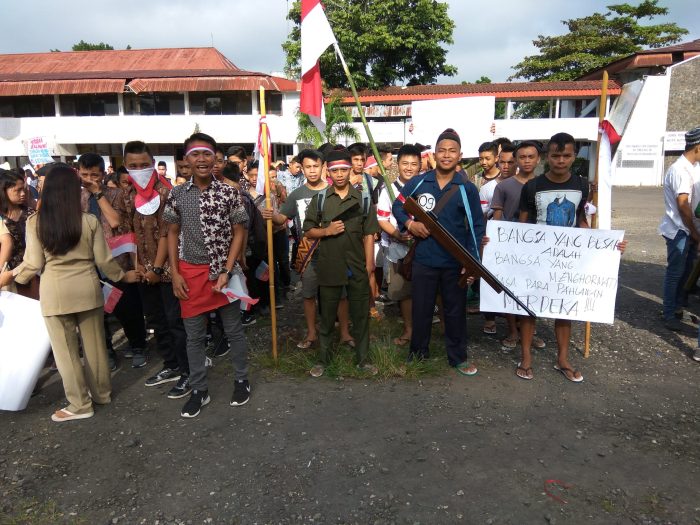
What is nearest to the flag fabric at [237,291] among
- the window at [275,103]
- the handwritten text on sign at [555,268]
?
the handwritten text on sign at [555,268]

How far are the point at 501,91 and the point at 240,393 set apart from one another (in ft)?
80.5

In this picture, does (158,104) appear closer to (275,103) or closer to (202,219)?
(275,103)

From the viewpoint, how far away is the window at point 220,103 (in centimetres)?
2544

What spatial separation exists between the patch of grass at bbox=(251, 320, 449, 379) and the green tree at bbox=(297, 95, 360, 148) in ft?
53.4

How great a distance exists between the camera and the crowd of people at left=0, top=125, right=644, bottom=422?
3.42m

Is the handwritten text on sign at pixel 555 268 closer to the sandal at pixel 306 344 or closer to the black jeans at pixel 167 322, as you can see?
the sandal at pixel 306 344

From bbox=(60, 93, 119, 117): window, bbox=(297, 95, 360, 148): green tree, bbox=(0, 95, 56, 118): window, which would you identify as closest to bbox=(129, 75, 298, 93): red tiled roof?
bbox=(297, 95, 360, 148): green tree

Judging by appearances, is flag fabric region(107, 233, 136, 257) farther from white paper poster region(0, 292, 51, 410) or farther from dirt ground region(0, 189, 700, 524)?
dirt ground region(0, 189, 700, 524)

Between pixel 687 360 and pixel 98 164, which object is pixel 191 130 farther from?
pixel 687 360

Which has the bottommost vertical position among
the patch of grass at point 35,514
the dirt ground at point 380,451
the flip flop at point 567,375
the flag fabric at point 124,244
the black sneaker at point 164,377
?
the patch of grass at point 35,514

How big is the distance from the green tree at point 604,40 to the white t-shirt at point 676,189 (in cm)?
3107

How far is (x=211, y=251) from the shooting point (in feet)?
11.2

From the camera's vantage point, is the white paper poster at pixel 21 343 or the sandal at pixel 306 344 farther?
the sandal at pixel 306 344

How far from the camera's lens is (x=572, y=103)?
30484 mm
